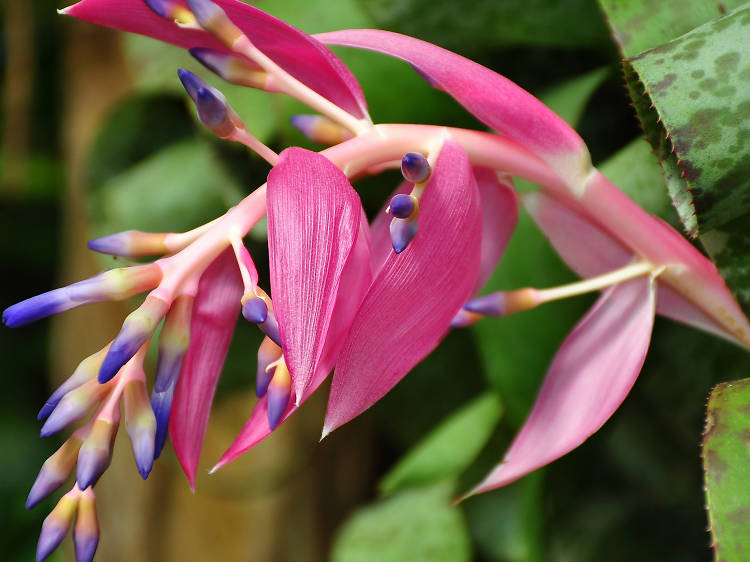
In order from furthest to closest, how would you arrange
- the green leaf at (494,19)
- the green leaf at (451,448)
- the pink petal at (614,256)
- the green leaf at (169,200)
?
the green leaf at (169,200), the green leaf at (451,448), the green leaf at (494,19), the pink petal at (614,256)

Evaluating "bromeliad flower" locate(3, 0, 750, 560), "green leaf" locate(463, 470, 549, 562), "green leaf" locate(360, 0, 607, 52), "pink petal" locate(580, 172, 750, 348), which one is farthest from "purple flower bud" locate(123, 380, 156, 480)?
"green leaf" locate(463, 470, 549, 562)

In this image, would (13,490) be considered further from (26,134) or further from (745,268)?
(745,268)

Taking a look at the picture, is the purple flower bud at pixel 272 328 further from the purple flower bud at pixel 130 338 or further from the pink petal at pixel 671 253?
the pink petal at pixel 671 253

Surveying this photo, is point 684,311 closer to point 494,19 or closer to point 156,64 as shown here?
point 494,19

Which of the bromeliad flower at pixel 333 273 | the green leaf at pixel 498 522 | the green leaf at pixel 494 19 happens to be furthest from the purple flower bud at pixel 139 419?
the green leaf at pixel 498 522

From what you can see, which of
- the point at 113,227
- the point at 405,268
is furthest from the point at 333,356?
the point at 113,227

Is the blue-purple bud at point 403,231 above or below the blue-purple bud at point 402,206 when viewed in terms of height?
below

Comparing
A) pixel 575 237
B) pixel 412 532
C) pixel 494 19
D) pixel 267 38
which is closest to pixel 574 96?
pixel 494 19
